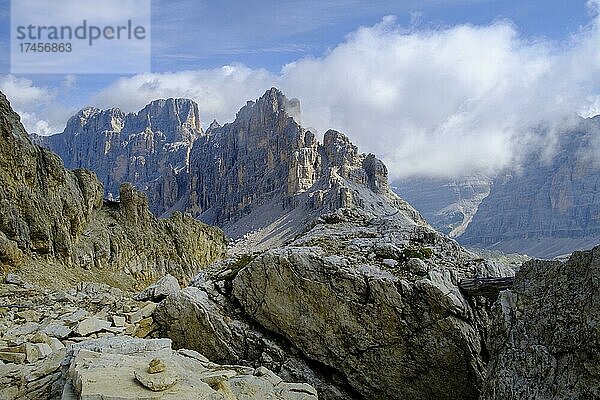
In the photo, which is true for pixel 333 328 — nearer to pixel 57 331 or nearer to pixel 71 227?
pixel 57 331

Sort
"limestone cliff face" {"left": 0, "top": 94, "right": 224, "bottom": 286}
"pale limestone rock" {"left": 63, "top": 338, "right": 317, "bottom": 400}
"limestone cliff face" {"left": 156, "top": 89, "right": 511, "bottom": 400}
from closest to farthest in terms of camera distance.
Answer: "pale limestone rock" {"left": 63, "top": 338, "right": 317, "bottom": 400}, "limestone cliff face" {"left": 156, "top": 89, "right": 511, "bottom": 400}, "limestone cliff face" {"left": 0, "top": 94, "right": 224, "bottom": 286}

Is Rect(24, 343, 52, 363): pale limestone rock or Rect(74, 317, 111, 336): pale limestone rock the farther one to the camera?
Rect(74, 317, 111, 336): pale limestone rock

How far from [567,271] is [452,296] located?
11.2 ft

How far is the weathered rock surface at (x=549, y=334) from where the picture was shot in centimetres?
1002

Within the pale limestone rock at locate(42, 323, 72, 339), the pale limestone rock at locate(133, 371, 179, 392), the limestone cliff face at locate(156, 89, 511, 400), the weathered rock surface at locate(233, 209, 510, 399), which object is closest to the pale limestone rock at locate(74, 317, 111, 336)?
the pale limestone rock at locate(42, 323, 72, 339)

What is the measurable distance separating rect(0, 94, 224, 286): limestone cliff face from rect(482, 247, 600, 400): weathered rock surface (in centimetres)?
2967

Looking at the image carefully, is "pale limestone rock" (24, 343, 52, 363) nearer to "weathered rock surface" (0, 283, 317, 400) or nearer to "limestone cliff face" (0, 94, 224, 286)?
"weathered rock surface" (0, 283, 317, 400)

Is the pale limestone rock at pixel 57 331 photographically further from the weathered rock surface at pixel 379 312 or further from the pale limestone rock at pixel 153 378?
the weathered rock surface at pixel 379 312

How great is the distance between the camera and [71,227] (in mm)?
48844

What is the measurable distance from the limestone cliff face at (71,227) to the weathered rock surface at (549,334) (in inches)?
1168

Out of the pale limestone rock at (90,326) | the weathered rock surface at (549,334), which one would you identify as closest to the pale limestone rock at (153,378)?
the pale limestone rock at (90,326)

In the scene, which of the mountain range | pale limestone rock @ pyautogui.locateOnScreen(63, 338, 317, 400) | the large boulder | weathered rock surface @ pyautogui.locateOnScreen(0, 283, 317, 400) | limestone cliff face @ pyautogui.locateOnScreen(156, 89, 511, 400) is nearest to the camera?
pale limestone rock @ pyautogui.locateOnScreen(63, 338, 317, 400)

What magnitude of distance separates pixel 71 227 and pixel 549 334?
160 feet

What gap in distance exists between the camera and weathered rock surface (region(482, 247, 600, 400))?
10.0 meters
